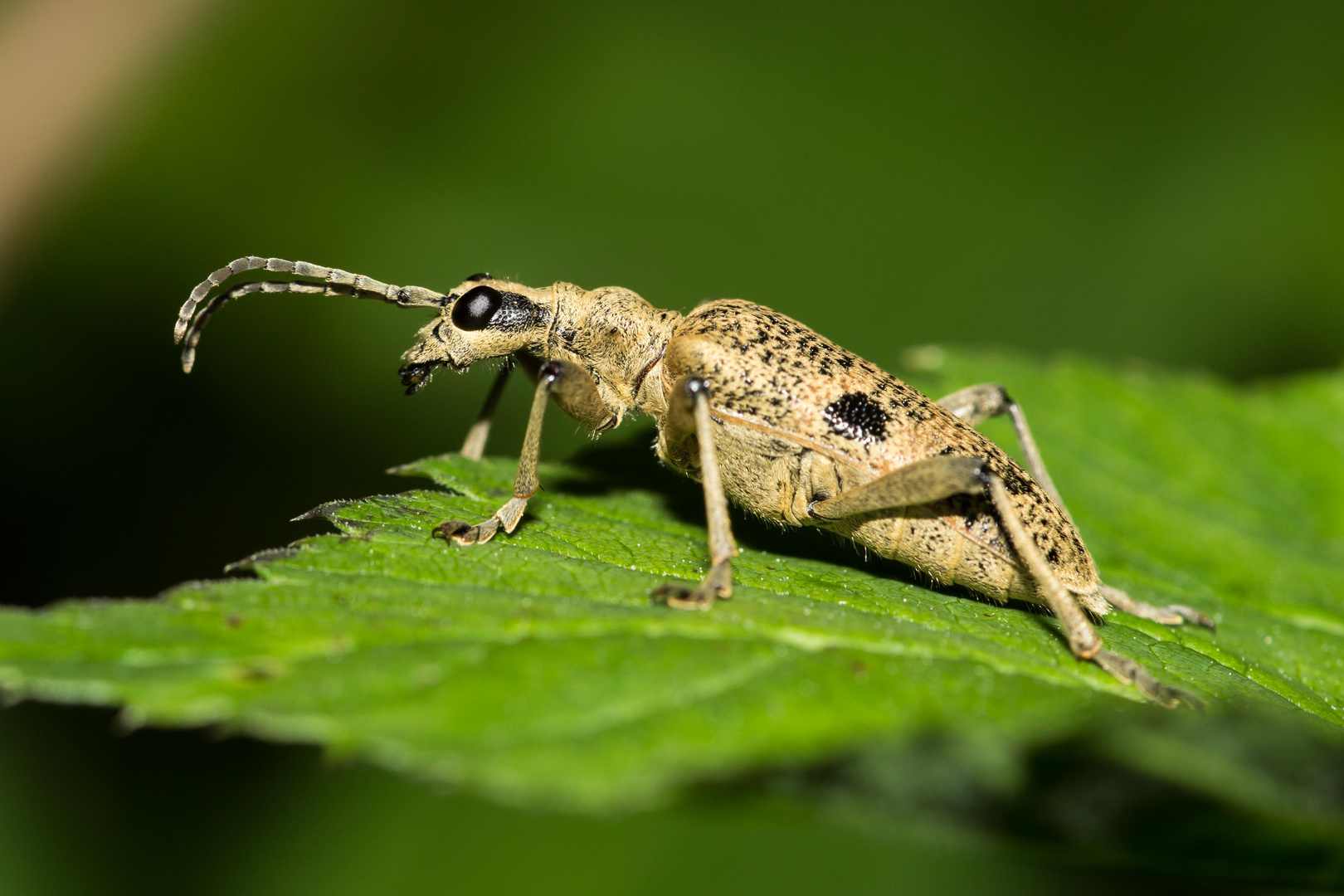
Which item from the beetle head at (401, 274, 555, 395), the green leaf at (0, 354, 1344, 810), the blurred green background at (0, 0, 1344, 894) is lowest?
the green leaf at (0, 354, 1344, 810)

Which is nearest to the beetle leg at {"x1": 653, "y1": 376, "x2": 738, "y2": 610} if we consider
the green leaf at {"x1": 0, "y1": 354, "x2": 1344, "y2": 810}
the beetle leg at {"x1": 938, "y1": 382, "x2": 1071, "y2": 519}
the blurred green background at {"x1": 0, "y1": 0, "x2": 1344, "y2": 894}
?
the green leaf at {"x1": 0, "y1": 354, "x2": 1344, "y2": 810}

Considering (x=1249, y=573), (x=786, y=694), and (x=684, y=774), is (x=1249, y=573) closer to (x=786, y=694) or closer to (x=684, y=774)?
(x=786, y=694)

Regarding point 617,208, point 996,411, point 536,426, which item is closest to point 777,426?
point 536,426

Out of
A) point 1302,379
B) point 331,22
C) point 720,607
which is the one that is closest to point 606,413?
point 720,607

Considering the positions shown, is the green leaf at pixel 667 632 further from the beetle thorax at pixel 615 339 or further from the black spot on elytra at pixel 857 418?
the black spot on elytra at pixel 857 418

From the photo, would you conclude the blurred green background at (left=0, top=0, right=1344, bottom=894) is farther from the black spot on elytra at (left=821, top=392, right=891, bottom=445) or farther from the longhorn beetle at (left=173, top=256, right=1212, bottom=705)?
the black spot on elytra at (left=821, top=392, right=891, bottom=445)

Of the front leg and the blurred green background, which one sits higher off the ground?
the blurred green background
